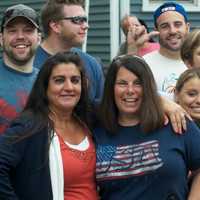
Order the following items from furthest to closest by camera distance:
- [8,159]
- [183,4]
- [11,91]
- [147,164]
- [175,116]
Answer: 1. [183,4]
2. [11,91]
3. [175,116]
4. [147,164]
5. [8,159]

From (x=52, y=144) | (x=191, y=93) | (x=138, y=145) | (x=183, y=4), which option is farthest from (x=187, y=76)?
(x=183, y=4)

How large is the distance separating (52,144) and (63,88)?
323mm

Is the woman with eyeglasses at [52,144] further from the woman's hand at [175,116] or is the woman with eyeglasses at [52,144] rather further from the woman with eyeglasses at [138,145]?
the woman's hand at [175,116]

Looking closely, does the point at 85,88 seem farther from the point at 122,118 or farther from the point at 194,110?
the point at 194,110

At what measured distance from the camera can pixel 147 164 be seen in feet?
9.41

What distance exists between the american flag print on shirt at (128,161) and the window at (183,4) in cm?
598

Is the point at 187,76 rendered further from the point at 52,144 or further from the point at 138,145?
the point at 52,144

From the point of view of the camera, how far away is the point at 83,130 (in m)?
3.09

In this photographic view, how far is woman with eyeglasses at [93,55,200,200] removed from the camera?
2859 mm

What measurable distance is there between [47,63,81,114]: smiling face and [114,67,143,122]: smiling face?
24 cm

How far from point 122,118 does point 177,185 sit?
49 centimetres

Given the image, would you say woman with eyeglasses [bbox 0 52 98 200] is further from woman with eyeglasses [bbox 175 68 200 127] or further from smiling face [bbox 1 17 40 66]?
woman with eyeglasses [bbox 175 68 200 127]

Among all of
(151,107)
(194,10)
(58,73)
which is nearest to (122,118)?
(151,107)

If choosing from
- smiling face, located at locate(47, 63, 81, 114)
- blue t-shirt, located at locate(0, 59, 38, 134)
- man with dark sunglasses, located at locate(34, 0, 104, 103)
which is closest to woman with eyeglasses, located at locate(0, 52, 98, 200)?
smiling face, located at locate(47, 63, 81, 114)
